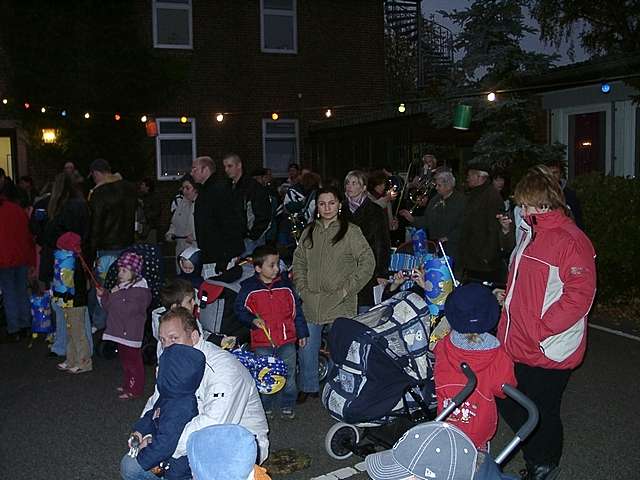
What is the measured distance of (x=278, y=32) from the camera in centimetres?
2172

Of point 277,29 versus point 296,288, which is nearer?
point 296,288

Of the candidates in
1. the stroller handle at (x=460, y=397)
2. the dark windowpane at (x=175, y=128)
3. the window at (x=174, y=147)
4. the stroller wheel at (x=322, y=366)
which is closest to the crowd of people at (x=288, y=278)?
the stroller wheel at (x=322, y=366)

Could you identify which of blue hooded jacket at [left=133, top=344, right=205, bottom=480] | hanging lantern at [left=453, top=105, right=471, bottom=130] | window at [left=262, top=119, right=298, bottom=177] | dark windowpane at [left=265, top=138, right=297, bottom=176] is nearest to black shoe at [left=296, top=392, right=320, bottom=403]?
blue hooded jacket at [left=133, top=344, right=205, bottom=480]

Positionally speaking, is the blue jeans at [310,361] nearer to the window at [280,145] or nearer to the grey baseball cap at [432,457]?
the grey baseball cap at [432,457]

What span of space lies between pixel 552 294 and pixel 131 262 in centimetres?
405

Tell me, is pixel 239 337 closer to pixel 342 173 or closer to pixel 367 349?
pixel 367 349

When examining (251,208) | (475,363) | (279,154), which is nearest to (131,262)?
(251,208)

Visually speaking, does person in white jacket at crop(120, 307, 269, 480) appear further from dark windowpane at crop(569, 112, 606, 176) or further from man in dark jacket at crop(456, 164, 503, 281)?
dark windowpane at crop(569, 112, 606, 176)

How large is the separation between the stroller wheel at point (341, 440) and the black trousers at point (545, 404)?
1.21 m

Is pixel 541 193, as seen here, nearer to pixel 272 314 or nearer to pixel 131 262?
pixel 272 314

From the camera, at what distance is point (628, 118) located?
13281 mm

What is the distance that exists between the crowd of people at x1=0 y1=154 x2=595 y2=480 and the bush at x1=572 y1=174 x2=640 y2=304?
1309 mm

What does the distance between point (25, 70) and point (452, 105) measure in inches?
428

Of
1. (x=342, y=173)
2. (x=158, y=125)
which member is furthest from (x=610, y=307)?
(x=158, y=125)
